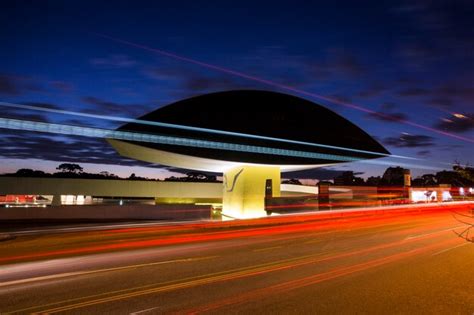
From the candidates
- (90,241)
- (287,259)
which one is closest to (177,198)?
(90,241)

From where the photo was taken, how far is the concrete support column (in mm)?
34406

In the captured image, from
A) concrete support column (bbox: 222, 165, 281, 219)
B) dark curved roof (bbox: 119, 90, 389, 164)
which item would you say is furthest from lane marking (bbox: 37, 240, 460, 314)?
concrete support column (bbox: 222, 165, 281, 219)

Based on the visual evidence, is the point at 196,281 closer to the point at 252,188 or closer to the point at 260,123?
the point at 252,188

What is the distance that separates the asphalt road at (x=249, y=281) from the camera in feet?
21.2

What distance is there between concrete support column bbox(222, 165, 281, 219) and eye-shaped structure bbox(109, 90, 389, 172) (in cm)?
134

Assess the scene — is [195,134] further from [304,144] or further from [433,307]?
[433,307]

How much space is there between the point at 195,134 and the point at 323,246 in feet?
64.6

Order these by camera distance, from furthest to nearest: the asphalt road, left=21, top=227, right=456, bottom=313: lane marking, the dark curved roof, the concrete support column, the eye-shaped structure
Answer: the concrete support column
the dark curved roof
the eye-shaped structure
left=21, top=227, right=456, bottom=313: lane marking
the asphalt road

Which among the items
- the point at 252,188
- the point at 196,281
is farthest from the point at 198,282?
the point at 252,188

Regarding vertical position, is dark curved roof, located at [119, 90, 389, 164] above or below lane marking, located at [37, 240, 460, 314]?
above

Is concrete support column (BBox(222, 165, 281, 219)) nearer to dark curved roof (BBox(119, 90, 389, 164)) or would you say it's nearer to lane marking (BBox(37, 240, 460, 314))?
dark curved roof (BBox(119, 90, 389, 164))

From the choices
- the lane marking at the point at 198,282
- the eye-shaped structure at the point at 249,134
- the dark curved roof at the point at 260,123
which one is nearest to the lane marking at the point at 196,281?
the lane marking at the point at 198,282

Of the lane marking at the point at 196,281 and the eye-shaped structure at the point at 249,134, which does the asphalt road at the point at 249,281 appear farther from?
the eye-shaped structure at the point at 249,134

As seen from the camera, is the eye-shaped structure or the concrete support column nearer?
the eye-shaped structure
